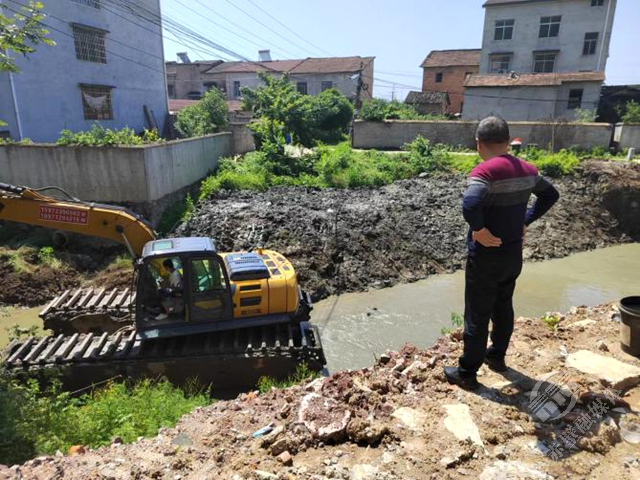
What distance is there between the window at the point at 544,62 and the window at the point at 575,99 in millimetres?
6850

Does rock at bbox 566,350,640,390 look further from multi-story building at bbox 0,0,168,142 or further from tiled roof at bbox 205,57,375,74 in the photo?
tiled roof at bbox 205,57,375,74

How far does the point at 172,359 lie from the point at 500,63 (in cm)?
3419

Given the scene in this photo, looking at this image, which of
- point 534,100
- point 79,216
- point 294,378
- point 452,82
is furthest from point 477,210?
point 452,82

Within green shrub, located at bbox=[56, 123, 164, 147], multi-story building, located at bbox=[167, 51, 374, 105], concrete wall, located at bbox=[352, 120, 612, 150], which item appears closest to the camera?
green shrub, located at bbox=[56, 123, 164, 147]

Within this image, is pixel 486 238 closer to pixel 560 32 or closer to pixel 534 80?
pixel 534 80

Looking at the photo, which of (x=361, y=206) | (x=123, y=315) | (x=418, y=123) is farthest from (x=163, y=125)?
(x=123, y=315)

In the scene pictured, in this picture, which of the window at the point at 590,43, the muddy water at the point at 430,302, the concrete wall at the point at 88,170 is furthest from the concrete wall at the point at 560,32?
the concrete wall at the point at 88,170

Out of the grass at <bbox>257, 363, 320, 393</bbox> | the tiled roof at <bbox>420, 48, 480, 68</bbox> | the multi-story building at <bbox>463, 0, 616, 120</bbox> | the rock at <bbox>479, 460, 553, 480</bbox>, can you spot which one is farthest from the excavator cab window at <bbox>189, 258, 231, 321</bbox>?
the tiled roof at <bbox>420, 48, 480, 68</bbox>

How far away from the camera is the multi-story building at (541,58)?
2562 centimetres

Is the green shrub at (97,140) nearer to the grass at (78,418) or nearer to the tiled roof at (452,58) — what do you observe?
the grass at (78,418)

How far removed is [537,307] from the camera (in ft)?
32.6

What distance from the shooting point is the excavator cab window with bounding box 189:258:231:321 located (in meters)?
6.10

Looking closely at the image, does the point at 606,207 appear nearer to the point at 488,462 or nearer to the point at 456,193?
the point at 456,193

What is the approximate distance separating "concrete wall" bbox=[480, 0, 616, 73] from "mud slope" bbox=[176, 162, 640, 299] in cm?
1828
